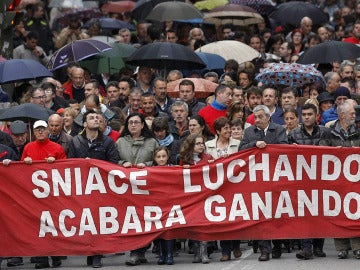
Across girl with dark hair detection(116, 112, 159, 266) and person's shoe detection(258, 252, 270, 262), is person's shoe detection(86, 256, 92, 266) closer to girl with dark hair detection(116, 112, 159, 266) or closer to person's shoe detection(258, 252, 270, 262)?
girl with dark hair detection(116, 112, 159, 266)

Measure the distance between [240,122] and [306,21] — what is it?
8432 mm

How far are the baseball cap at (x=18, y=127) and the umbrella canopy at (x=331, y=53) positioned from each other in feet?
18.3

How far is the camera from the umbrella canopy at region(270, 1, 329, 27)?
92.1ft

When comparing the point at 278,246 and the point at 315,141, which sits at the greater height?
the point at 315,141

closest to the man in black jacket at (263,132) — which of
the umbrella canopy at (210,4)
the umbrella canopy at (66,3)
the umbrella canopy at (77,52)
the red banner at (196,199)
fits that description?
the red banner at (196,199)

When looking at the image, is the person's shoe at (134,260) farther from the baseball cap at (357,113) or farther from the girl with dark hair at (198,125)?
the baseball cap at (357,113)

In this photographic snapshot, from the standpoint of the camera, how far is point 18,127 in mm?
19297

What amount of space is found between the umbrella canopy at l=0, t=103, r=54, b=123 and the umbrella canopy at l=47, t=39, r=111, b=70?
→ 383 centimetres

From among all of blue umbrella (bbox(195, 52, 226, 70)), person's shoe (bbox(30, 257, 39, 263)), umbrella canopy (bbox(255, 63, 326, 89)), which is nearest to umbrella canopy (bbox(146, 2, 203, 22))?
blue umbrella (bbox(195, 52, 226, 70))

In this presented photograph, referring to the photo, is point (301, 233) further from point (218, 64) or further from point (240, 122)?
point (218, 64)

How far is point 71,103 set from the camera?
21.8m

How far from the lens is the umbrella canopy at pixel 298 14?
92.1ft

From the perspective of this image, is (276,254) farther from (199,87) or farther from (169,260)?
(199,87)

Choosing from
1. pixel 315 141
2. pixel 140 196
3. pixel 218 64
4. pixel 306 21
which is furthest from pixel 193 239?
pixel 306 21
